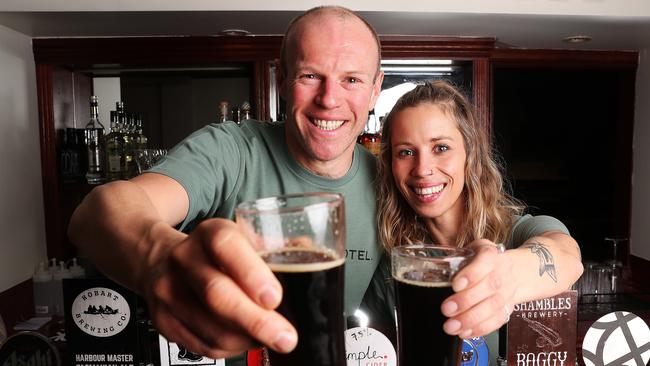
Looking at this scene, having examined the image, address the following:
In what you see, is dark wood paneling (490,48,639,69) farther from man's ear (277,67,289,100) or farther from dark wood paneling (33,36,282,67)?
man's ear (277,67,289,100)

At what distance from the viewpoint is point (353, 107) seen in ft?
4.83

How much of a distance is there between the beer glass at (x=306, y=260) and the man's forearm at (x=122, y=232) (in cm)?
10

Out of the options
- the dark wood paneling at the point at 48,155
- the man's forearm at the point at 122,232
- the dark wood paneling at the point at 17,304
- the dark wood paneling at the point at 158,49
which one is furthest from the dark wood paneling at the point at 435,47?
the dark wood paneling at the point at 17,304

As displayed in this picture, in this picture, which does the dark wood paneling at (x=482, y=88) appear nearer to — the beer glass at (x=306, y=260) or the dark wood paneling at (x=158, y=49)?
the dark wood paneling at (x=158, y=49)

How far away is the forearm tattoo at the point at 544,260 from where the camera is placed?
110cm

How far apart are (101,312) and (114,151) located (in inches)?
66.8

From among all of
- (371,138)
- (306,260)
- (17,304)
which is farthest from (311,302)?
(17,304)

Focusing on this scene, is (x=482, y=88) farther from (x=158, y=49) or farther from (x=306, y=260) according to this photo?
(x=306, y=260)

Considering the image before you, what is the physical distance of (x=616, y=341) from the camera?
1258 millimetres

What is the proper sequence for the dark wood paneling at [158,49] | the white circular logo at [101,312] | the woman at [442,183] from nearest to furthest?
Answer: the white circular logo at [101,312]
the woman at [442,183]
the dark wood paneling at [158,49]

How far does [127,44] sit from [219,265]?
265 centimetres

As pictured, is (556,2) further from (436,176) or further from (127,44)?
(127,44)

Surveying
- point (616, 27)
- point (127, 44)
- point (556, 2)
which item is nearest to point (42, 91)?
point (127, 44)

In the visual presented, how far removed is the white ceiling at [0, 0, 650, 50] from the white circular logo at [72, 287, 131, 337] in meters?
1.44
